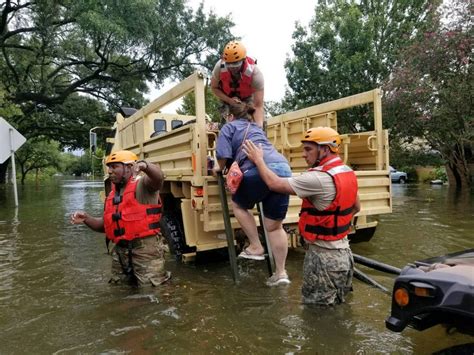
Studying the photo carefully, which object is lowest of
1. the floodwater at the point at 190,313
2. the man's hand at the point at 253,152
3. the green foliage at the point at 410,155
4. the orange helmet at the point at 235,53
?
the floodwater at the point at 190,313

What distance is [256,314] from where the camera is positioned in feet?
11.4

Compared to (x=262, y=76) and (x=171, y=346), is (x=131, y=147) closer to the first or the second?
(x=262, y=76)

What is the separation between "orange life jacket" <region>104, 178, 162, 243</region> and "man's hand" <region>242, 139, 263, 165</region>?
1.14m

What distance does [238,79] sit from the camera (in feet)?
13.6

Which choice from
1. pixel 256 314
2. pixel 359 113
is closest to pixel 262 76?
pixel 256 314

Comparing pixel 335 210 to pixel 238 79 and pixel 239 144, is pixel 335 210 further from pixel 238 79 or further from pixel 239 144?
pixel 238 79

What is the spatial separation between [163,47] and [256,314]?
15.2 meters

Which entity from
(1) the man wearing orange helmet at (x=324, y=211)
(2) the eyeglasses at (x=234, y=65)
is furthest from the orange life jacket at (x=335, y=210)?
(2) the eyeglasses at (x=234, y=65)

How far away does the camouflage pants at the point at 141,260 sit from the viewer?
4055 millimetres

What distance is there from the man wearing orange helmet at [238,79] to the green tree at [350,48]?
1874 cm

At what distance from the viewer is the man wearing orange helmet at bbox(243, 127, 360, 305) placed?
3.09 meters

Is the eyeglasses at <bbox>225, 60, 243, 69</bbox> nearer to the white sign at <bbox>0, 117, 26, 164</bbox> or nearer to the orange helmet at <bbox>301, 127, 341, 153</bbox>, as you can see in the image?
the orange helmet at <bbox>301, 127, 341, 153</bbox>

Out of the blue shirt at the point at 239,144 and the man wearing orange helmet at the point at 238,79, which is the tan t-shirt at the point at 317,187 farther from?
the man wearing orange helmet at the point at 238,79

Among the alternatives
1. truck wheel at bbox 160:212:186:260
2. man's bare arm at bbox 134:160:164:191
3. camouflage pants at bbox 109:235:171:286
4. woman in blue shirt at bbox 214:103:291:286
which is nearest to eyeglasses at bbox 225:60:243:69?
woman in blue shirt at bbox 214:103:291:286
